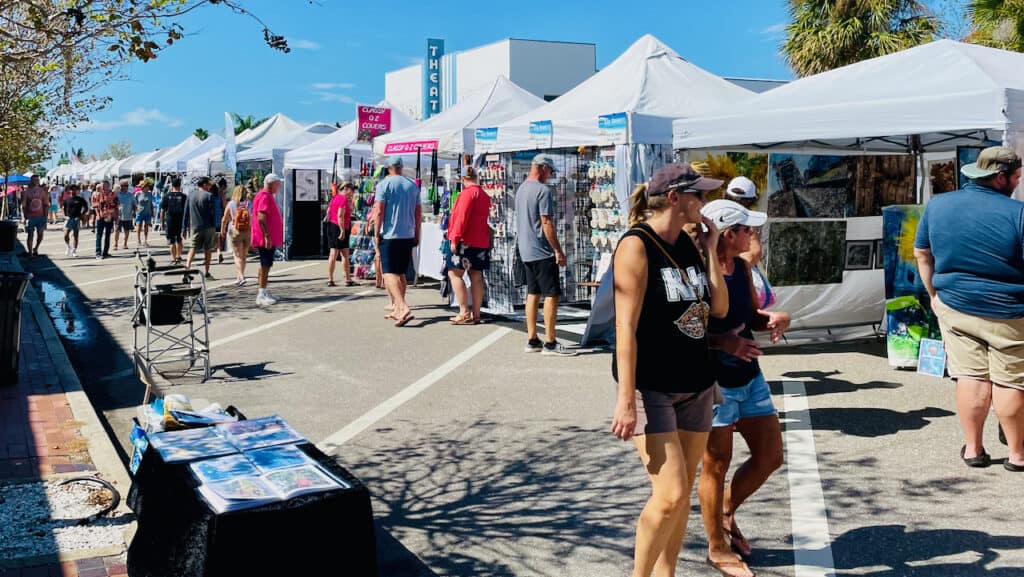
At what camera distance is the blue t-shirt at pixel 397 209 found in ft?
36.9

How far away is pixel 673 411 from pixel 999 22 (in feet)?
58.3

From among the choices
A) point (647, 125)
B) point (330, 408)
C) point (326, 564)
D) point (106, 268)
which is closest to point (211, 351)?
point (330, 408)

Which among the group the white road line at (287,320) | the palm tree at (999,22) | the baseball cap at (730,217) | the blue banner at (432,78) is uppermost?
the blue banner at (432,78)

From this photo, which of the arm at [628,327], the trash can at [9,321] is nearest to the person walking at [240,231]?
the trash can at [9,321]

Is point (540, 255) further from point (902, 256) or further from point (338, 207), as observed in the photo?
point (338, 207)

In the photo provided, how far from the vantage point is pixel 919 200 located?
433 inches

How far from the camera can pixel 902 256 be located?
29.2 feet

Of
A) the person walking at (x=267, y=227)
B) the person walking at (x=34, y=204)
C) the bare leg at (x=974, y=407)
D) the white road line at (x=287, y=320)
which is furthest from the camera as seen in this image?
the person walking at (x=34, y=204)

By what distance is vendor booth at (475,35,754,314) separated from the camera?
10.2m

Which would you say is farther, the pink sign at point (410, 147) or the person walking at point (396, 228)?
the pink sign at point (410, 147)

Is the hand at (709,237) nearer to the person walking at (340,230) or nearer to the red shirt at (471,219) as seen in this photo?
the red shirt at (471,219)

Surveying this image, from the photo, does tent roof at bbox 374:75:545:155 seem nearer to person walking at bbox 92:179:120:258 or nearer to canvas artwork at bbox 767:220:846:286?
canvas artwork at bbox 767:220:846:286

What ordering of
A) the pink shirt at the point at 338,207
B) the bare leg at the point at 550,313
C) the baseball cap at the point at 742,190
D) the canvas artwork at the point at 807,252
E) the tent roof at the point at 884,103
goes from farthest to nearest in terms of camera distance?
the pink shirt at the point at 338,207 → the canvas artwork at the point at 807,252 → the bare leg at the point at 550,313 → the tent roof at the point at 884,103 → the baseball cap at the point at 742,190

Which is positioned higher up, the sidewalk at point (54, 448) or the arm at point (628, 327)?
Answer: the arm at point (628, 327)
